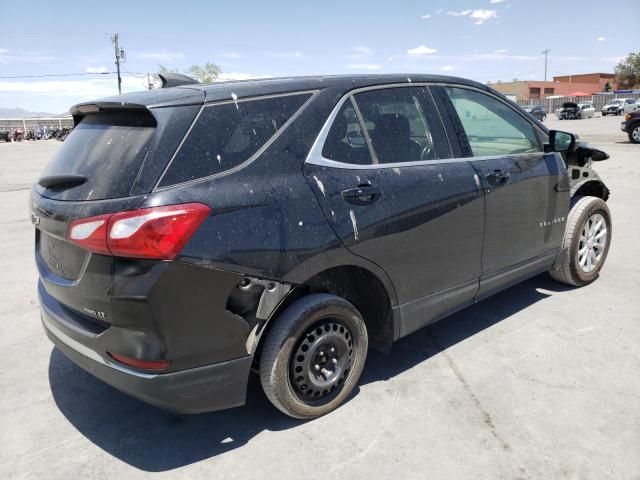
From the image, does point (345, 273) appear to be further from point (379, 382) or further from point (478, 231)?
point (478, 231)

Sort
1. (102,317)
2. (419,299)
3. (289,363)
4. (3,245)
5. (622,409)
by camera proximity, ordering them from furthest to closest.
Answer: (3,245) < (419,299) < (622,409) < (289,363) < (102,317)

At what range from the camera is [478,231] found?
328cm

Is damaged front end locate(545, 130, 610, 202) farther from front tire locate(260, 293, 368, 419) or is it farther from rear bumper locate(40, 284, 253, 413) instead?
rear bumper locate(40, 284, 253, 413)

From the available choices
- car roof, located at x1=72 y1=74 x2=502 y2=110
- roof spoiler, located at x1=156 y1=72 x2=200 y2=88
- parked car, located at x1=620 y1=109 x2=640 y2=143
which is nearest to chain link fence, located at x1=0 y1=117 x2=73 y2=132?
parked car, located at x1=620 y1=109 x2=640 y2=143

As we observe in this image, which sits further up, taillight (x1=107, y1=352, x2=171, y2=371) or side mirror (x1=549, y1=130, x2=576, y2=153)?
side mirror (x1=549, y1=130, x2=576, y2=153)

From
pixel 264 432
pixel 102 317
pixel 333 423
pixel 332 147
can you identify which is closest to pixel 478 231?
pixel 332 147

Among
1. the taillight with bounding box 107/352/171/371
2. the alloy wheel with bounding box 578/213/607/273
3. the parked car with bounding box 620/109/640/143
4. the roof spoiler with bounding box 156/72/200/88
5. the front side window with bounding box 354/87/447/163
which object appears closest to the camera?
the taillight with bounding box 107/352/171/371

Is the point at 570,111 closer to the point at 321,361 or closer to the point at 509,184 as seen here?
the point at 509,184

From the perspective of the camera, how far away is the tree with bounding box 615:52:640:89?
84.0 meters

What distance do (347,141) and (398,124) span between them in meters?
0.46

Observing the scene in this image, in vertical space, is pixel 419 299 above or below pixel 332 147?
below

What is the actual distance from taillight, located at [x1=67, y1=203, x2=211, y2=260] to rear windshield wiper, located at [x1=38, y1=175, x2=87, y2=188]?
1.13 ft

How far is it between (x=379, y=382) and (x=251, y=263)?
1.35 metres

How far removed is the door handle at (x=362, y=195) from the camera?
257cm
